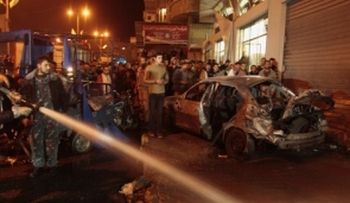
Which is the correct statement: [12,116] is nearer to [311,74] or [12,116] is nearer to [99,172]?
[99,172]

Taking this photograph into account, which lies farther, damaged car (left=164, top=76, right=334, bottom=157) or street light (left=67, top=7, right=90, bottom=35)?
street light (left=67, top=7, right=90, bottom=35)

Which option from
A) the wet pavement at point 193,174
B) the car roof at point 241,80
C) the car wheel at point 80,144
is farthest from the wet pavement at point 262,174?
the car roof at point 241,80

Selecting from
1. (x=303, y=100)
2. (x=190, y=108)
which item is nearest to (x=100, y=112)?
(x=190, y=108)

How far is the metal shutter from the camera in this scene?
1009cm

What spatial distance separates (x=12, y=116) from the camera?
20.0ft

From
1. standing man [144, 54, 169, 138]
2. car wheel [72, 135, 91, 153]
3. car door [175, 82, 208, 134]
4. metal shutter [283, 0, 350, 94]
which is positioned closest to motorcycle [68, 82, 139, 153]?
car wheel [72, 135, 91, 153]

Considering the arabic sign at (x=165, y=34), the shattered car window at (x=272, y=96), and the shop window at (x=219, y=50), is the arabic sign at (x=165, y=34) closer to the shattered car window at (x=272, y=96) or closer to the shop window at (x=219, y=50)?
the shop window at (x=219, y=50)

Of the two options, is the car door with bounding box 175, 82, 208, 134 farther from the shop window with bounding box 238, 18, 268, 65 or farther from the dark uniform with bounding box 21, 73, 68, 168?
the shop window with bounding box 238, 18, 268, 65

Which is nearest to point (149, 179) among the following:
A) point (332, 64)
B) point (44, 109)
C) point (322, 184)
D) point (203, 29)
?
point (44, 109)

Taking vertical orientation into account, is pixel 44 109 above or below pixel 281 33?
below

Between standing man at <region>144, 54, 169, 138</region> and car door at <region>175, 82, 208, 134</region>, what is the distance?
435 mm

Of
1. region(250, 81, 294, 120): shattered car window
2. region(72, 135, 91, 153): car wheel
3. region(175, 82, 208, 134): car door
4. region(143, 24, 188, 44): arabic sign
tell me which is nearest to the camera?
region(250, 81, 294, 120): shattered car window

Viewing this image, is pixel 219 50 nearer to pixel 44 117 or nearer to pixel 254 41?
pixel 254 41

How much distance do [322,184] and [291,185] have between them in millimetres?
538
